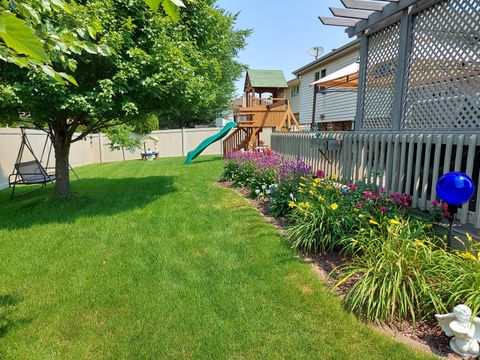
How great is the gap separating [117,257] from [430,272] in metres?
3.21

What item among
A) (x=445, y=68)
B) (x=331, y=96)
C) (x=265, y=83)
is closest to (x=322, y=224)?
(x=445, y=68)

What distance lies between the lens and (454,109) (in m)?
3.64

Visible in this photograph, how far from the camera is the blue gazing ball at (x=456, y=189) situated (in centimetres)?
253

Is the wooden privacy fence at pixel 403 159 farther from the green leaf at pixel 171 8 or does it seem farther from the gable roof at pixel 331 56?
the gable roof at pixel 331 56

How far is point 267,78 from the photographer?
835 inches

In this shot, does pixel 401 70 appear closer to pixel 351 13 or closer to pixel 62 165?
pixel 351 13

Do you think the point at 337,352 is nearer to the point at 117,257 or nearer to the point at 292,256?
the point at 292,256

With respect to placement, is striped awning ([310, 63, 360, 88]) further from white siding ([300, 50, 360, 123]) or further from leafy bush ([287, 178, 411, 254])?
leafy bush ([287, 178, 411, 254])

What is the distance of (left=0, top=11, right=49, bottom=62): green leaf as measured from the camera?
0.97 metres

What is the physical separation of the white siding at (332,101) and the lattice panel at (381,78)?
25.3 ft

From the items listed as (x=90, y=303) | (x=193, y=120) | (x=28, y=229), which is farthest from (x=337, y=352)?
(x=193, y=120)

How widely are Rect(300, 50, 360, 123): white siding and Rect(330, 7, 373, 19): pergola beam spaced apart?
791 cm

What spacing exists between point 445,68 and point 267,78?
18352 millimetres

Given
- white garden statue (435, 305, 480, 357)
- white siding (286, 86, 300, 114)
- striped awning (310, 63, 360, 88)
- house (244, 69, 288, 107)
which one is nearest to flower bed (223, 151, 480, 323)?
white garden statue (435, 305, 480, 357)
